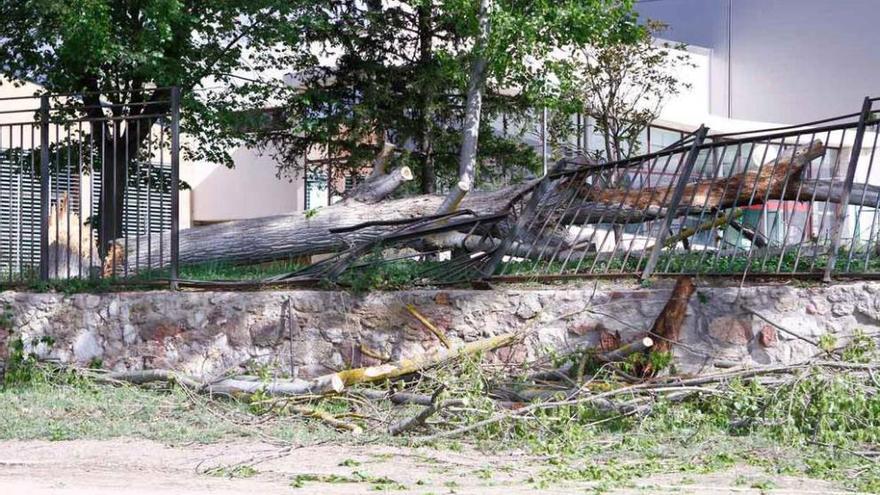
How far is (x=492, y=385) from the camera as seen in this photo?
8.45 m

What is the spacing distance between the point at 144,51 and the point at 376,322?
21.2ft

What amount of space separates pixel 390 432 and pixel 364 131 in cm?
1050

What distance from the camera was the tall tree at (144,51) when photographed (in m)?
13.7

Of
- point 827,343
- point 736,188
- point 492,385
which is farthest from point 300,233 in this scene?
point 827,343

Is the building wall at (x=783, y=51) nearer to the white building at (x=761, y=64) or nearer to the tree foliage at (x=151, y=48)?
the white building at (x=761, y=64)

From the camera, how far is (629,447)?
6.86 m

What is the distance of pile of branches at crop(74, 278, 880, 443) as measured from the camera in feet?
24.2

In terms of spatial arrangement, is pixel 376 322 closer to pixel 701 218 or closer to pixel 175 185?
pixel 175 185

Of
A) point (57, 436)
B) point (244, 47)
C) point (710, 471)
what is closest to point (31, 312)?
point (57, 436)

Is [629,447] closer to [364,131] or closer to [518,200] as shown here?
[518,200]

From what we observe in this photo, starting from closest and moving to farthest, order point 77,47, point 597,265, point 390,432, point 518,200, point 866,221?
point 390,432 → point 597,265 → point 518,200 → point 77,47 → point 866,221

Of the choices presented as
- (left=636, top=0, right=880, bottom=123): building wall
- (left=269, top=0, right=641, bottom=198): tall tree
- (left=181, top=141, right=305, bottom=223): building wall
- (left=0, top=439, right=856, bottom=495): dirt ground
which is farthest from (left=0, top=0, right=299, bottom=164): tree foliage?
(left=636, top=0, right=880, bottom=123): building wall

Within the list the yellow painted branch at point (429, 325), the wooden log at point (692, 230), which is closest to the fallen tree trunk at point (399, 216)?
the wooden log at point (692, 230)

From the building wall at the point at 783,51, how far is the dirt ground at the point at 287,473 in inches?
830
